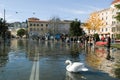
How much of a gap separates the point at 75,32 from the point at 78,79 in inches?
3510

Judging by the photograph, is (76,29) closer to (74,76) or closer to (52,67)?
(52,67)

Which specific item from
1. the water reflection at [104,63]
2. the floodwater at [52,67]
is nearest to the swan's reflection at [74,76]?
the floodwater at [52,67]

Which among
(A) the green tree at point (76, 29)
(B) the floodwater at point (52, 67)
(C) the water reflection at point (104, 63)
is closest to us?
(B) the floodwater at point (52, 67)

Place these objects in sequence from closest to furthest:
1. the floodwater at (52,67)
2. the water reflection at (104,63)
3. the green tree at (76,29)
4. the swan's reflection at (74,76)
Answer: the swan's reflection at (74,76)
the floodwater at (52,67)
the water reflection at (104,63)
the green tree at (76,29)

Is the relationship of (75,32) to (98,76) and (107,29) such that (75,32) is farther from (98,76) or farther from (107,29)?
(98,76)

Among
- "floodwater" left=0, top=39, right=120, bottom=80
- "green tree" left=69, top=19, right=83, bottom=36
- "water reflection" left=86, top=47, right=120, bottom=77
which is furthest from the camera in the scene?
"green tree" left=69, top=19, right=83, bottom=36

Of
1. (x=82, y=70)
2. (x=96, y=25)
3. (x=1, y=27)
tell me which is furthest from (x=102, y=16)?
(x=82, y=70)

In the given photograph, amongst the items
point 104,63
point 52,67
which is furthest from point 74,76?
point 104,63

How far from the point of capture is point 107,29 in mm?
132500

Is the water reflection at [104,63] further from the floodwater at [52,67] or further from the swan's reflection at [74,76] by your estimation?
the swan's reflection at [74,76]

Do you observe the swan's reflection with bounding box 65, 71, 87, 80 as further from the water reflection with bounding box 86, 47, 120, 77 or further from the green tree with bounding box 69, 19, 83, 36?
the green tree with bounding box 69, 19, 83, 36

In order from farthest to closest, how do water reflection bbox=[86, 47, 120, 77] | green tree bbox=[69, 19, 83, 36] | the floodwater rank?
green tree bbox=[69, 19, 83, 36] < water reflection bbox=[86, 47, 120, 77] < the floodwater

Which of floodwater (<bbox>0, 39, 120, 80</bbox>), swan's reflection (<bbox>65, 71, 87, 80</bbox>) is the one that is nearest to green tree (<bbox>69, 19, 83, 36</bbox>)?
floodwater (<bbox>0, 39, 120, 80</bbox>)

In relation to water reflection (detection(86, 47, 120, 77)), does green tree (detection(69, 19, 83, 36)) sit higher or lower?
higher
